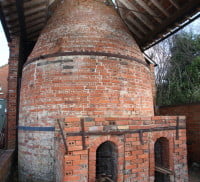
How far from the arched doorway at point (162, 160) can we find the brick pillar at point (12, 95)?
4.27 meters

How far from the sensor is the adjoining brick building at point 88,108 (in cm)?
299

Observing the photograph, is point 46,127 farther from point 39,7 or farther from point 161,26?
point 161,26

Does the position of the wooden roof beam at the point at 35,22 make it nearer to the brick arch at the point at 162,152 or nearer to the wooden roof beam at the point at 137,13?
the wooden roof beam at the point at 137,13

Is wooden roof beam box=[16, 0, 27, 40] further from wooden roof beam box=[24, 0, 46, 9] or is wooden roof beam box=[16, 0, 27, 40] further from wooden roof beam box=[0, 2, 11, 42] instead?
wooden roof beam box=[0, 2, 11, 42]

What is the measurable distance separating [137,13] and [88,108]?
4.19 m

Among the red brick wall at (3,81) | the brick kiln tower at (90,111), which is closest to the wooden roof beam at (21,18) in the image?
the brick kiln tower at (90,111)

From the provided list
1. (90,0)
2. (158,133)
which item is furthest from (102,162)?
(90,0)

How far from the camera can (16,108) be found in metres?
5.74

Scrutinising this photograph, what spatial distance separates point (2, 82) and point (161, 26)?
1354cm

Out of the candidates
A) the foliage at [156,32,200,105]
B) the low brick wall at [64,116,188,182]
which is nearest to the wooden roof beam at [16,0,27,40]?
the low brick wall at [64,116,188,182]

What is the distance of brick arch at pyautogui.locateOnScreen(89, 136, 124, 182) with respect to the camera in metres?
2.90

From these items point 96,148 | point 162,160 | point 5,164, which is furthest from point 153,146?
point 5,164

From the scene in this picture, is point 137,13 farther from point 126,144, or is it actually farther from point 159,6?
point 126,144

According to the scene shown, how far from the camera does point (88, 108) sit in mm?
3994
